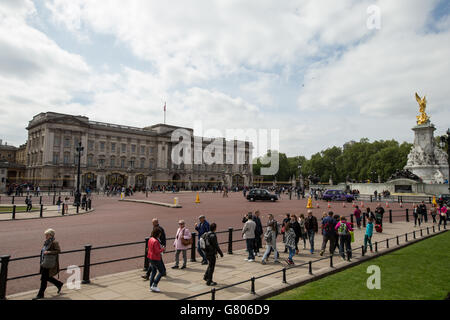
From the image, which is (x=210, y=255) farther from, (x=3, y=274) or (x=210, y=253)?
(x=3, y=274)

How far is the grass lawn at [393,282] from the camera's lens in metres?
6.89

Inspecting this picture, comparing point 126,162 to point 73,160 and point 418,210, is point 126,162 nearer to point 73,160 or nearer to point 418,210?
point 73,160

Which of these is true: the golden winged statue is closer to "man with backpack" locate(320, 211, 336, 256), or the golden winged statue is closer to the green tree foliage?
the green tree foliage

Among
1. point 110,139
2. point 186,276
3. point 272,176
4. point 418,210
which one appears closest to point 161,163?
point 110,139

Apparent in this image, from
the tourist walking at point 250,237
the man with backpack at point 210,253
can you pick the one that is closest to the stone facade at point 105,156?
the tourist walking at point 250,237

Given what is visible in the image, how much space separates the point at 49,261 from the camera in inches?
254

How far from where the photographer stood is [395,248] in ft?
39.7

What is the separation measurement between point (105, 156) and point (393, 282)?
3366 inches

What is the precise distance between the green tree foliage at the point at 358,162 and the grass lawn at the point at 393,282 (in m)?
79.7

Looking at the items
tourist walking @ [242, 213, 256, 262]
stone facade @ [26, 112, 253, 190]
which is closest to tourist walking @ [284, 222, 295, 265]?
tourist walking @ [242, 213, 256, 262]

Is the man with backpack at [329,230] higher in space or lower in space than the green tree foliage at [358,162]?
lower

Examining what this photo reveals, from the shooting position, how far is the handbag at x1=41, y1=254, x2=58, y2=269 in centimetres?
638

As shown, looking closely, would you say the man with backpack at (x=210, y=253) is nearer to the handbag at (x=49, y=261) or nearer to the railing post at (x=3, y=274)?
the handbag at (x=49, y=261)

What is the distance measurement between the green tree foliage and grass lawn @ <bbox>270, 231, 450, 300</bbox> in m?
79.7
